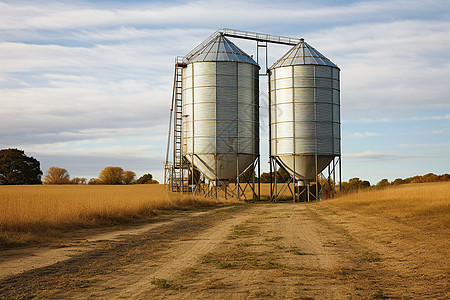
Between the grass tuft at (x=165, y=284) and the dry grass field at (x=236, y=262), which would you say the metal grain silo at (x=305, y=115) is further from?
the grass tuft at (x=165, y=284)

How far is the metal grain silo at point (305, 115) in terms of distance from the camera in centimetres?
4434

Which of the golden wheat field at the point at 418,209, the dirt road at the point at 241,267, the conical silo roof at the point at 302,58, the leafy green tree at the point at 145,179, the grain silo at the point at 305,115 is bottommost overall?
the dirt road at the point at 241,267

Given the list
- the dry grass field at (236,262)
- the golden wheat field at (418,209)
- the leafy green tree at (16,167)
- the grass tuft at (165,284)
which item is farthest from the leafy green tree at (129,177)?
the grass tuft at (165,284)

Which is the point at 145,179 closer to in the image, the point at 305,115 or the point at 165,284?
the point at 305,115

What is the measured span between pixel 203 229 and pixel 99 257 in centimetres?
680

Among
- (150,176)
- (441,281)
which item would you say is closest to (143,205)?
(441,281)

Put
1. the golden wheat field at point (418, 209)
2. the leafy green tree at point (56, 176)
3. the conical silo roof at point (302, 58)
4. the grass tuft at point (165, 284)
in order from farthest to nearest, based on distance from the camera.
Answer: the leafy green tree at point (56, 176), the conical silo roof at point (302, 58), the golden wheat field at point (418, 209), the grass tuft at point (165, 284)

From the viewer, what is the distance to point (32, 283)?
807 cm

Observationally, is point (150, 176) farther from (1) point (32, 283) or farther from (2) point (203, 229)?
(1) point (32, 283)

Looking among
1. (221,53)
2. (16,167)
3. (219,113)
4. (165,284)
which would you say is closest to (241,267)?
(165,284)

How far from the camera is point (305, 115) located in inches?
1743

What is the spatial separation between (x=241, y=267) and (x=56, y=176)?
96808mm

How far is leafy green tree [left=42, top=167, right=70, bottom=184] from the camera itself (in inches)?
3836

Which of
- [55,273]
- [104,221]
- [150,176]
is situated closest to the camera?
[55,273]
